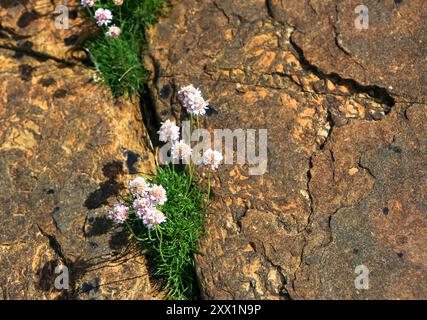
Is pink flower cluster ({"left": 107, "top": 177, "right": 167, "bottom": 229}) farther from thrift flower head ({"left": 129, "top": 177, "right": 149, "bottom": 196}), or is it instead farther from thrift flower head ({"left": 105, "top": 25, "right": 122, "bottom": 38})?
thrift flower head ({"left": 105, "top": 25, "right": 122, "bottom": 38})

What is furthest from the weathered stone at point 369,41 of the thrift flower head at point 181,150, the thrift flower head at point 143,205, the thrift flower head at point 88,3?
the thrift flower head at point 143,205

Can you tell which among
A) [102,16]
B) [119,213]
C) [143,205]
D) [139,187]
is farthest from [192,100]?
[102,16]

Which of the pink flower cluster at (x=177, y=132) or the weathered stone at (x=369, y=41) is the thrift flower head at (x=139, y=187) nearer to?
the pink flower cluster at (x=177, y=132)

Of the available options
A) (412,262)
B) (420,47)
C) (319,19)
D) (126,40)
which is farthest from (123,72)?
(412,262)

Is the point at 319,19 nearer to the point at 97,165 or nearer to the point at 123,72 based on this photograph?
the point at 123,72

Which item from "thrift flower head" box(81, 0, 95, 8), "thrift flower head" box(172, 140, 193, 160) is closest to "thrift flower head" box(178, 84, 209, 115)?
"thrift flower head" box(172, 140, 193, 160)
